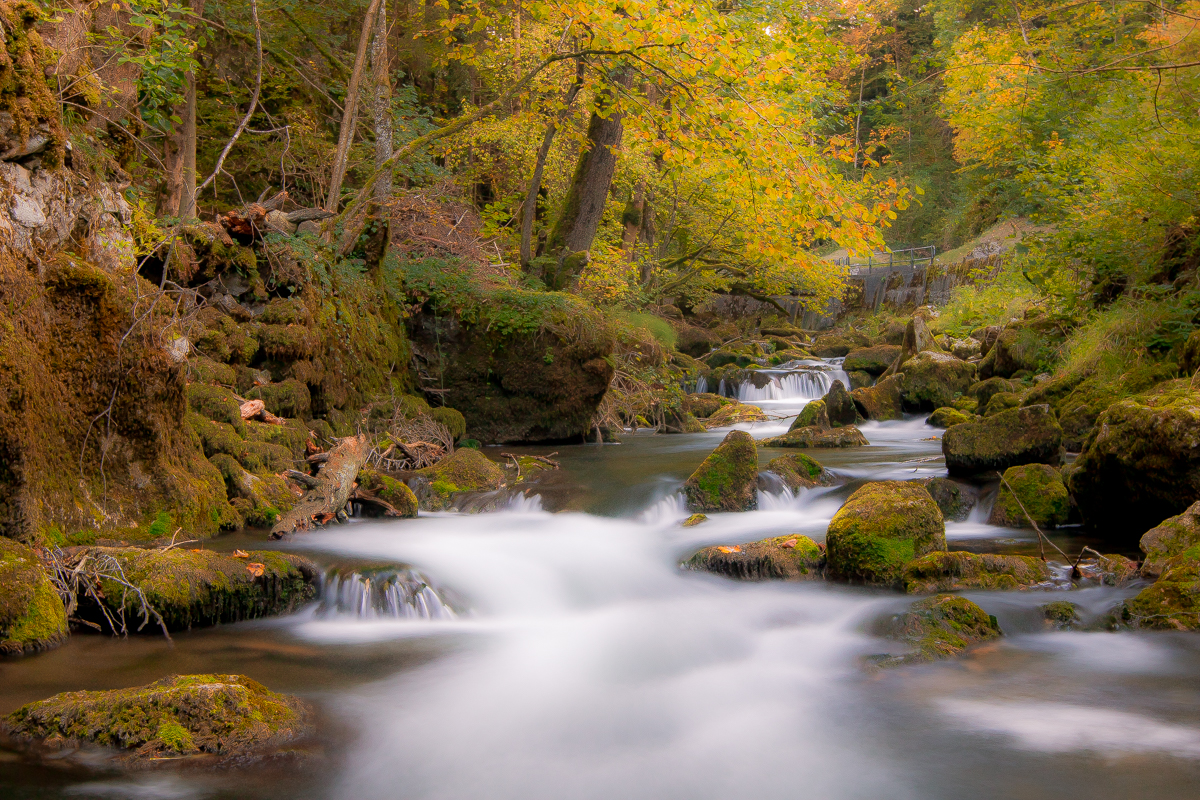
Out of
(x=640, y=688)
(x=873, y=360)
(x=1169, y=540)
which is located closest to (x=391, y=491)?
(x=640, y=688)

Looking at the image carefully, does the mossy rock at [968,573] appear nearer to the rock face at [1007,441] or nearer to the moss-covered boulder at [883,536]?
the moss-covered boulder at [883,536]

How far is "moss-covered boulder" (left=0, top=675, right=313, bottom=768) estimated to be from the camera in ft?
10.9

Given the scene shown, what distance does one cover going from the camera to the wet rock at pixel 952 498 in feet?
26.6

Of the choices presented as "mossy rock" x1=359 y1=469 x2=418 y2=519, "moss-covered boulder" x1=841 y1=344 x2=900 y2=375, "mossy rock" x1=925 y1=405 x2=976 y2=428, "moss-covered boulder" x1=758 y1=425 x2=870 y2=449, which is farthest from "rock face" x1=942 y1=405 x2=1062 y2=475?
"moss-covered boulder" x1=841 y1=344 x2=900 y2=375

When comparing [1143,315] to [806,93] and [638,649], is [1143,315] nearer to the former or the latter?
[806,93]

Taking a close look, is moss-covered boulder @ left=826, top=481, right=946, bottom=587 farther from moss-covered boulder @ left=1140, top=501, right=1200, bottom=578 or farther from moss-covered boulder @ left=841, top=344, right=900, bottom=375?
moss-covered boulder @ left=841, top=344, right=900, bottom=375

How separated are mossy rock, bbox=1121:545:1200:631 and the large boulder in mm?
10253

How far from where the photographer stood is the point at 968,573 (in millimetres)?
5910

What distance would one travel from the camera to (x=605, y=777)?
364 cm

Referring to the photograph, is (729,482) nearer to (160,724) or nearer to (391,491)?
(391,491)

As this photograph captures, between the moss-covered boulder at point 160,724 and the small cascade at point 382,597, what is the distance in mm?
1993

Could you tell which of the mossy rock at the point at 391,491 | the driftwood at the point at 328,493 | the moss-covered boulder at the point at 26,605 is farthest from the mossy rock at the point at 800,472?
the moss-covered boulder at the point at 26,605

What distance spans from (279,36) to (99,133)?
290 inches

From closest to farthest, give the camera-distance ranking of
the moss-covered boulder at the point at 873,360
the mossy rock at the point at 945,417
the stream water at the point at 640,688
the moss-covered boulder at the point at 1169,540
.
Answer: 1. the stream water at the point at 640,688
2. the moss-covered boulder at the point at 1169,540
3. the mossy rock at the point at 945,417
4. the moss-covered boulder at the point at 873,360
